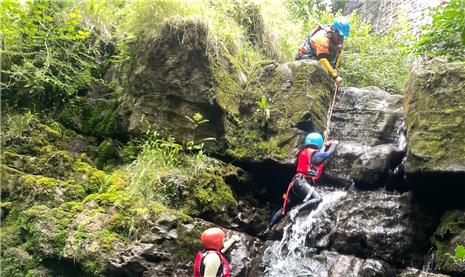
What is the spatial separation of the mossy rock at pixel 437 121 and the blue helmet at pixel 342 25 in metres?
2.54

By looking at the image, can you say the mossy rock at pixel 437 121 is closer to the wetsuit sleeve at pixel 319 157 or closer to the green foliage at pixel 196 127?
the wetsuit sleeve at pixel 319 157

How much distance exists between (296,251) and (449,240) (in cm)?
201

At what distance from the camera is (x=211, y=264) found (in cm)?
427

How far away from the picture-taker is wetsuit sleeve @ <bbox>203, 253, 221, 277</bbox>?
426 cm

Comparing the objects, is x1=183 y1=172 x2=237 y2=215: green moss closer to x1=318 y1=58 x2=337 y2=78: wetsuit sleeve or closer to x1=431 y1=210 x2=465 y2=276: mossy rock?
x1=431 y1=210 x2=465 y2=276: mossy rock

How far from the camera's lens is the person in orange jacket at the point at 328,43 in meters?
8.37

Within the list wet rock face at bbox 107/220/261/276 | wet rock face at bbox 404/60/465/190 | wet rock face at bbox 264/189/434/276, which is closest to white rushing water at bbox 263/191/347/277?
wet rock face at bbox 264/189/434/276

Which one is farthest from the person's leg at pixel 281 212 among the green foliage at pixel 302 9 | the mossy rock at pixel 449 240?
the green foliage at pixel 302 9

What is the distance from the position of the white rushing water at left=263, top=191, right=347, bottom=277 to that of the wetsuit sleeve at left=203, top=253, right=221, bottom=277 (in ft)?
4.16

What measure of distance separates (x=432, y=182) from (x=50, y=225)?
200 inches

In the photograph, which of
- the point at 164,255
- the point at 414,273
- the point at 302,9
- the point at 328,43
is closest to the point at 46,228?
the point at 164,255

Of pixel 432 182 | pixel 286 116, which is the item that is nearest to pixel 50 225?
pixel 286 116

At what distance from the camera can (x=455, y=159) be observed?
194 inches

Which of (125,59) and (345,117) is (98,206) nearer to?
(125,59)
